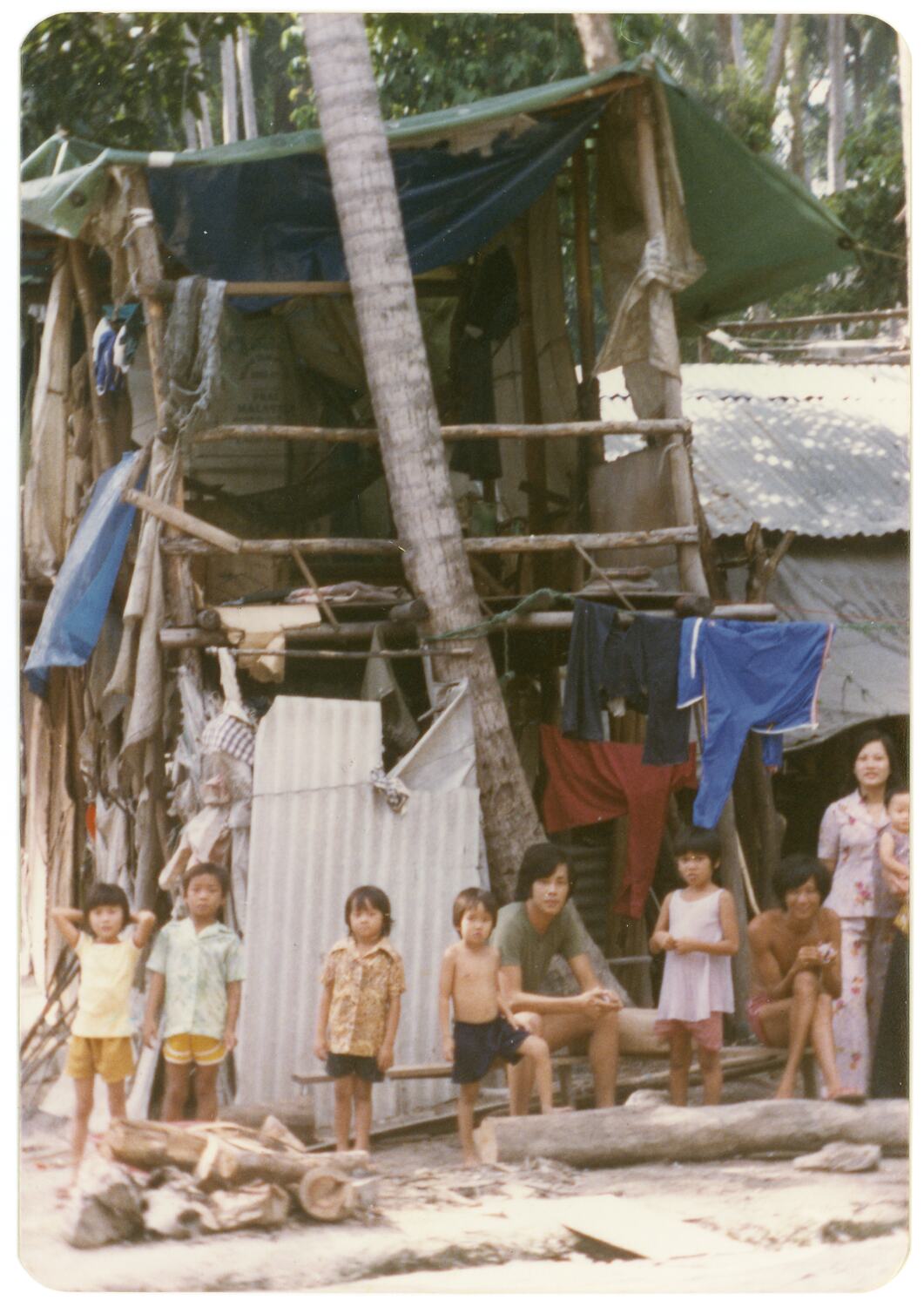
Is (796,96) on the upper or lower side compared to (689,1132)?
upper

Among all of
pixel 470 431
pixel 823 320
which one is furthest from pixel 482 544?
pixel 823 320

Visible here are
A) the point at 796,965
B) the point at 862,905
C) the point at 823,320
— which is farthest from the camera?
the point at 823,320

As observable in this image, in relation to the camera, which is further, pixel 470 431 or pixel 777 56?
pixel 777 56

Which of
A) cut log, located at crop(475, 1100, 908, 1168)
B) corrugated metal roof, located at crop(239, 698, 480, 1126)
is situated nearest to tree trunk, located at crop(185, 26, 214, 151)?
corrugated metal roof, located at crop(239, 698, 480, 1126)

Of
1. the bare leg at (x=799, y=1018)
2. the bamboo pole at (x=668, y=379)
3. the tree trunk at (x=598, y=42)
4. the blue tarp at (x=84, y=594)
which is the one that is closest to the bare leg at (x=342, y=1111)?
the bare leg at (x=799, y=1018)

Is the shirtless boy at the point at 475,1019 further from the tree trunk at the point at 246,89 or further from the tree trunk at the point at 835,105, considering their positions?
the tree trunk at the point at 835,105

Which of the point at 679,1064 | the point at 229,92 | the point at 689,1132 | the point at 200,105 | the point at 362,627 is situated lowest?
the point at 689,1132

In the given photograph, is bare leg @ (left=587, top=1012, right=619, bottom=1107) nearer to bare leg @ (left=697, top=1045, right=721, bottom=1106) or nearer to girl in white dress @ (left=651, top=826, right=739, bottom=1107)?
girl in white dress @ (left=651, top=826, right=739, bottom=1107)

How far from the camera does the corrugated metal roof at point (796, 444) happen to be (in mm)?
10414

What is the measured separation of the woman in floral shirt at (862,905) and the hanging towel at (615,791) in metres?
1.25

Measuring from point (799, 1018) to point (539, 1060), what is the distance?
1.12 m

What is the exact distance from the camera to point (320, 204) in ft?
24.8

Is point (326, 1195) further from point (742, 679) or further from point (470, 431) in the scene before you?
point (470, 431)

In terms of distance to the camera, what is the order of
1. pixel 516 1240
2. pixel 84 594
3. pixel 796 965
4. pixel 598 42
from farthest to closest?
pixel 598 42 < pixel 84 594 < pixel 796 965 < pixel 516 1240
